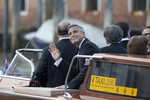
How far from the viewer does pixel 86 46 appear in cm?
766

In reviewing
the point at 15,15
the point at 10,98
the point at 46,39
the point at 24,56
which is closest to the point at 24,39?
the point at 15,15

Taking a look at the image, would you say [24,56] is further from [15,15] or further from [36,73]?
[15,15]

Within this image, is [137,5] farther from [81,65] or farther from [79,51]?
[81,65]

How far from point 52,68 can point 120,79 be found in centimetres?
148

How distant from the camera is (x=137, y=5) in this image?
115 feet

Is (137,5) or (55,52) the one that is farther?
(137,5)

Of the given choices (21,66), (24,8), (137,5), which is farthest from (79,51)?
(24,8)

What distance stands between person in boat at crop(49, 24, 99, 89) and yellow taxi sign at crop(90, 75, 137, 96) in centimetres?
37

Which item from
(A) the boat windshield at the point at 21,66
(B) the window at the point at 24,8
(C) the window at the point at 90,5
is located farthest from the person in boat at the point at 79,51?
(B) the window at the point at 24,8

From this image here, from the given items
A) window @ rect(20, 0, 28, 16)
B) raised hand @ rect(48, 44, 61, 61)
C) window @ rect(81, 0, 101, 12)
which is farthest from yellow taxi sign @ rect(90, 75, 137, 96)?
window @ rect(20, 0, 28, 16)

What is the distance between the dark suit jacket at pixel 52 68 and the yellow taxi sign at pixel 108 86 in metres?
0.96

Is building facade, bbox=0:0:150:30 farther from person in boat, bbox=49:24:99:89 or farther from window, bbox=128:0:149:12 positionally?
person in boat, bbox=49:24:99:89

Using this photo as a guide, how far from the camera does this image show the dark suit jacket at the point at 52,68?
8047 mm

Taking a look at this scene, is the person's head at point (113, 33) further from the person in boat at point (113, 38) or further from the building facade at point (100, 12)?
the building facade at point (100, 12)
